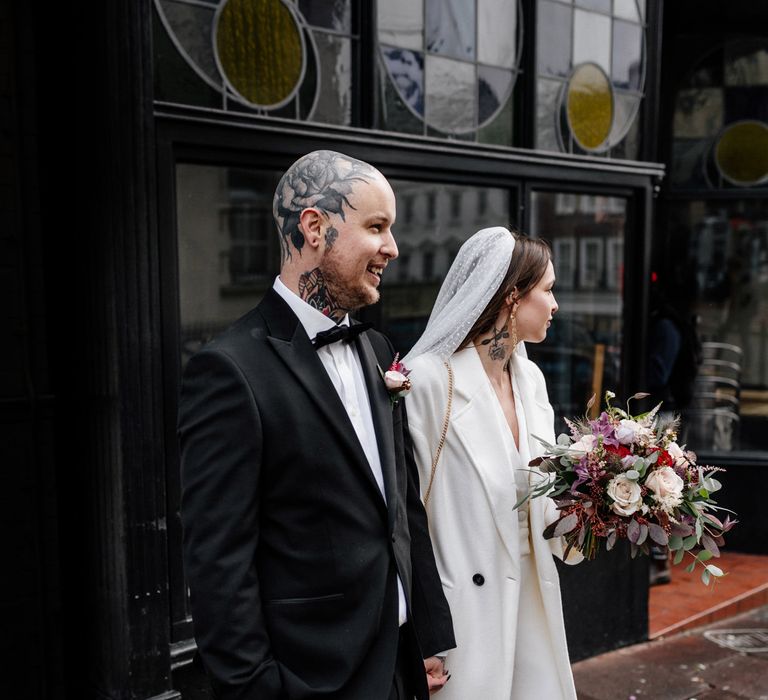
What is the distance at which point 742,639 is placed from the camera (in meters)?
5.06

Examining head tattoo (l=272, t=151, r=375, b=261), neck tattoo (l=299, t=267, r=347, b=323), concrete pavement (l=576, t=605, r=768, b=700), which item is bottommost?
concrete pavement (l=576, t=605, r=768, b=700)

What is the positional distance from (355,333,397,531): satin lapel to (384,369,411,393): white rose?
0.02m

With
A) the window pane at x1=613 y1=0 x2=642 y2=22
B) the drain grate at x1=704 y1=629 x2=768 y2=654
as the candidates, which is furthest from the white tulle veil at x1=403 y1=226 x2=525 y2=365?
the drain grate at x1=704 y1=629 x2=768 y2=654

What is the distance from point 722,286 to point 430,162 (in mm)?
3959

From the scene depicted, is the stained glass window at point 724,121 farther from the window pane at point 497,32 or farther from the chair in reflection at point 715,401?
the window pane at point 497,32

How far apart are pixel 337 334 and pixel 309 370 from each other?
14cm

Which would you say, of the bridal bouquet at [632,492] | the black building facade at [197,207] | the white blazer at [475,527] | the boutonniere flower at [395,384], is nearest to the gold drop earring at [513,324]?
the white blazer at [475,527]

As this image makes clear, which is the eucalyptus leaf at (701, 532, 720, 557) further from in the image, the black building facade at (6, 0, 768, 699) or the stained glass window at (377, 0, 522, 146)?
the stained glass window at (377, 0, 522, 146)

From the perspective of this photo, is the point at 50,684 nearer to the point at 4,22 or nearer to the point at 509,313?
the point at 509,313

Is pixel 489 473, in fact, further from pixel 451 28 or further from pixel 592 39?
pixel 592 39

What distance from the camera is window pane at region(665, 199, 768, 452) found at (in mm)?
6898

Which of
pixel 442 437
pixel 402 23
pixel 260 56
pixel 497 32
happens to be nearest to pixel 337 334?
pixel 442 437

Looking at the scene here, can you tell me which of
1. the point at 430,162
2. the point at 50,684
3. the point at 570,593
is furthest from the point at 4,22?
the point at 570,593

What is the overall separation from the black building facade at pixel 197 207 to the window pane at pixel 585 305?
2 cm
